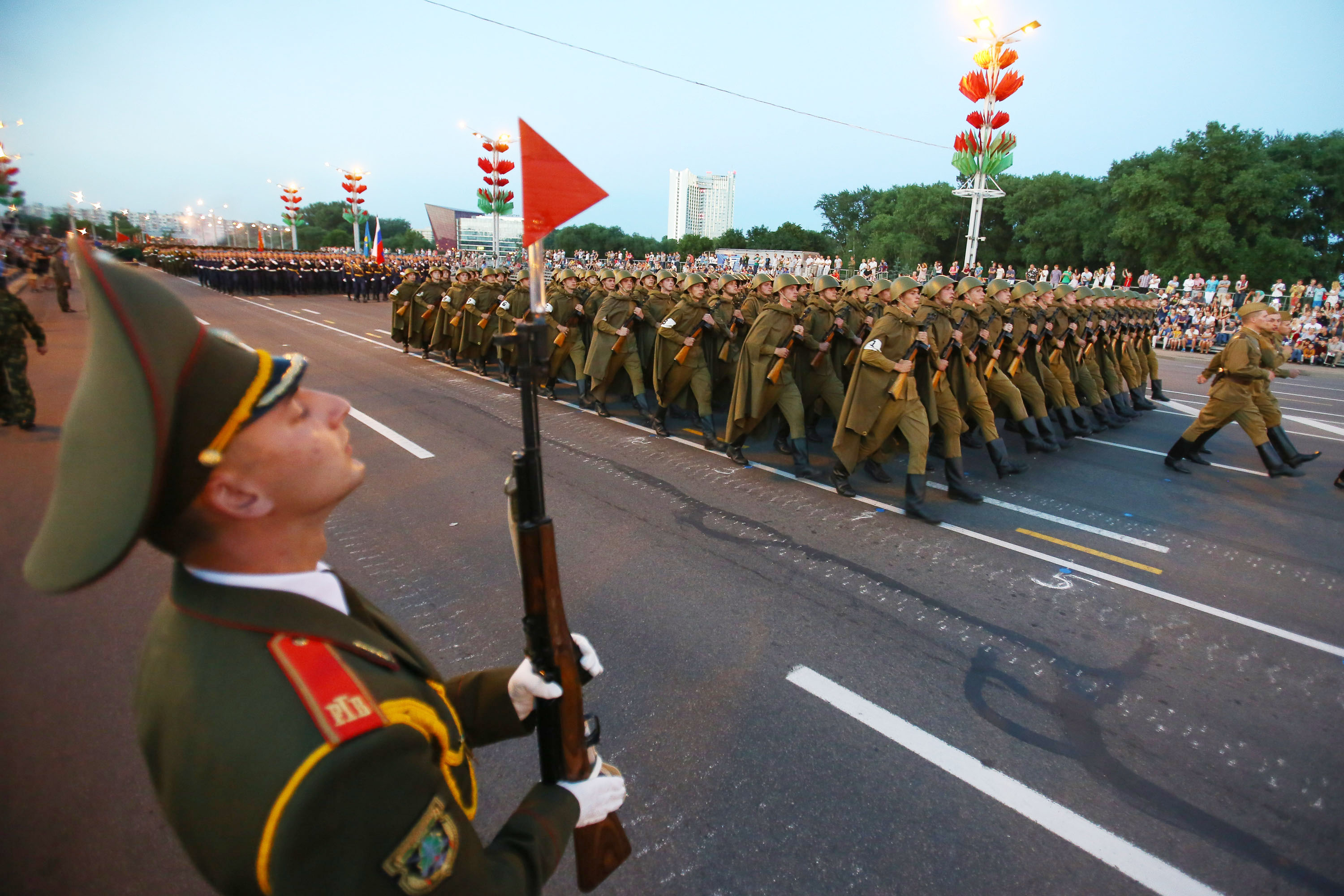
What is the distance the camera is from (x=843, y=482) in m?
7.16

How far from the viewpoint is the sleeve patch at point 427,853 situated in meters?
1.07

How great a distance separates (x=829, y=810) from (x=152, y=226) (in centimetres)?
16904

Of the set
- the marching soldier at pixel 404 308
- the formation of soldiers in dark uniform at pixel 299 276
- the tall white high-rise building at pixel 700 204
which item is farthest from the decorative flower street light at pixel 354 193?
the tall white high-rise building at pixel 700 204

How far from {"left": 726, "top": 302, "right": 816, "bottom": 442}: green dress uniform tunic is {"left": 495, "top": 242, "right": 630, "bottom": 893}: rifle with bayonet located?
20.3 feet

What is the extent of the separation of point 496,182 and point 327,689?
3063 centimetres

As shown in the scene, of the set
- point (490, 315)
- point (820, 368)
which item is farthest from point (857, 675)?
point (490, 315)

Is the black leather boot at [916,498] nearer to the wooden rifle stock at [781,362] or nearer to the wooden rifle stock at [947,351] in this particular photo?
the wooden rifle stock at [947,351]

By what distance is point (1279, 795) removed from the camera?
3139mm

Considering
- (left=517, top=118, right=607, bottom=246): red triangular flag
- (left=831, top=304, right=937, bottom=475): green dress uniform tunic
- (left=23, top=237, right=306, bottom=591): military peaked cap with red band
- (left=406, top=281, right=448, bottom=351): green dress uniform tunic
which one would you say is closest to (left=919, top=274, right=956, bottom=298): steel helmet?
(left=831, top=304, right=937, bottom=475): green dress uniform tunic

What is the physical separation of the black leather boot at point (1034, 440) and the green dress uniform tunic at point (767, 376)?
10.6ft

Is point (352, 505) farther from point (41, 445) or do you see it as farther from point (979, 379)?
point (979, 379)

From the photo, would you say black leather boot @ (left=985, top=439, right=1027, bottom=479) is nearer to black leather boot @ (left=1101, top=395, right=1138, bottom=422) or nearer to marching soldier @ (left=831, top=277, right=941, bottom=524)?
marching soldier @ (left=831, top=277, right=941, bottom=524)

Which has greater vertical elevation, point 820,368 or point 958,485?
point 820,368

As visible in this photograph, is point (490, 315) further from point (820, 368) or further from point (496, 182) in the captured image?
point (496, 182)
